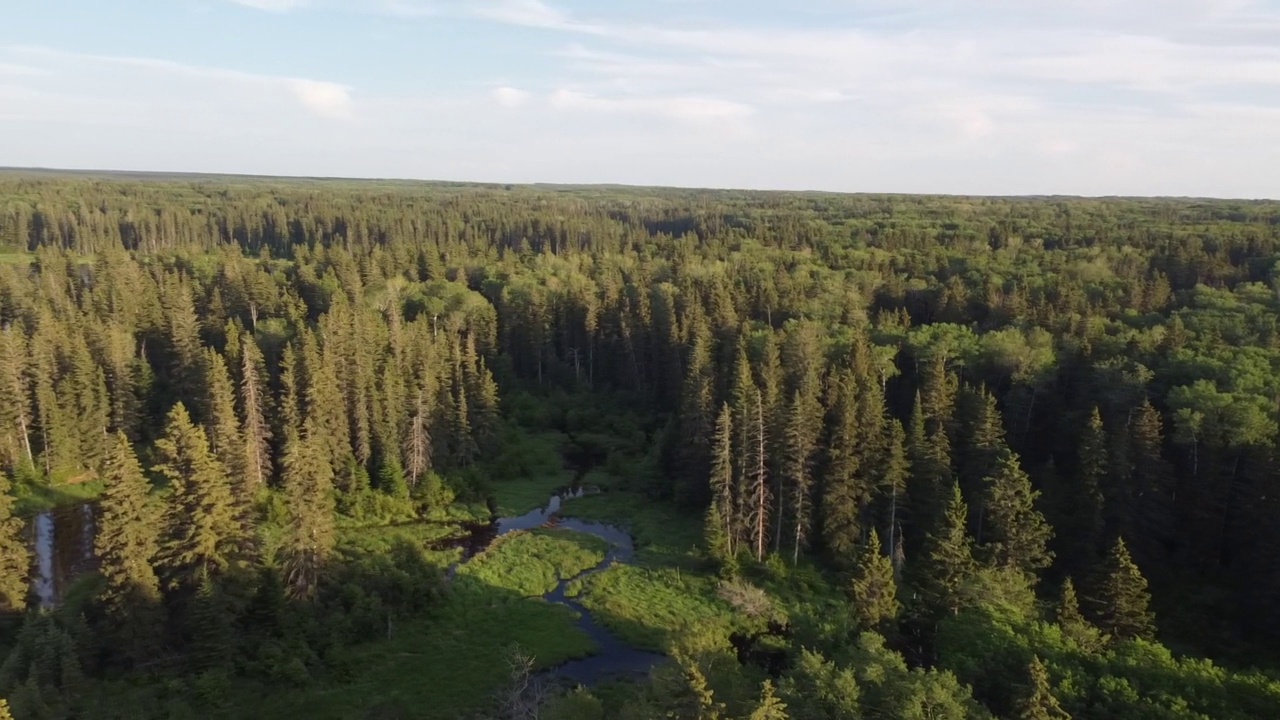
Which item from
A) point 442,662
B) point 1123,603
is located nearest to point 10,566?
point 442,662

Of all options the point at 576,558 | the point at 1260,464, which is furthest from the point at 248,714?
the point at 1260,464

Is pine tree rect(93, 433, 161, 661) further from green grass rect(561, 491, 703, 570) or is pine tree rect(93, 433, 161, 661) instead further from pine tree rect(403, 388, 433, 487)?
green grass rect(561, 491, 703, 570)

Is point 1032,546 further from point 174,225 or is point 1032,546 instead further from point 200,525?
point 174,225

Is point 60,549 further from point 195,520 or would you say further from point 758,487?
point 758,487

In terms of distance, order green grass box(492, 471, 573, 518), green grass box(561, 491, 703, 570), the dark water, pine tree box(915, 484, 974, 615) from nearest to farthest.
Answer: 1. pine tree box(915, 484, 974, 615)
2. the dark water
3. green grass box(561, 491, 703, 570)
4. green grass box(492, 471, 573, 518)

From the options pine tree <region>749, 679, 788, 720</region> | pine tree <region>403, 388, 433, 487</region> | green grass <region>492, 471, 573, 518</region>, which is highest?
pine tree <region>749, 679, 788, 720</region>

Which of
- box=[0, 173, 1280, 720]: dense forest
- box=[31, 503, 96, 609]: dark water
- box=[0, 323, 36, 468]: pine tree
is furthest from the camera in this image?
box=[0, 323, 36, 468]: pine tree

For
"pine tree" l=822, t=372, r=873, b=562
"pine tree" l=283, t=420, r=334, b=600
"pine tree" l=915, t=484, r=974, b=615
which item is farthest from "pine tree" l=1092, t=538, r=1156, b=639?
"pine tree" l=283, t=420, r=334, b=600
